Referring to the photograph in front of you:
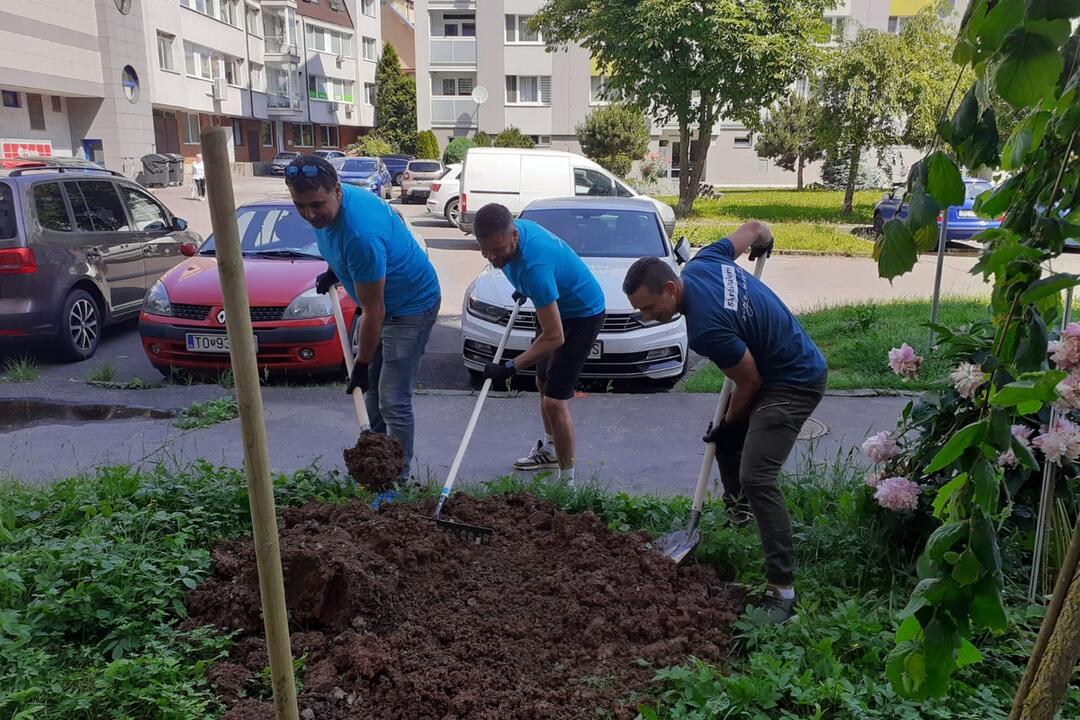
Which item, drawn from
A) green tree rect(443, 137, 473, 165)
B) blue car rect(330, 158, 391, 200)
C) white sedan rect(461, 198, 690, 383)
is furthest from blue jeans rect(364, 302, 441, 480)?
green tree rect(443, 137, 473, 165)

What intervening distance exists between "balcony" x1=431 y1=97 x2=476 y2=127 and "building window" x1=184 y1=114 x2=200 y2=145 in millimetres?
12797

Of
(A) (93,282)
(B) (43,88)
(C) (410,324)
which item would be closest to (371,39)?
(B) (43,88)

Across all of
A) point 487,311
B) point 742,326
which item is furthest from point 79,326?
point 742,326

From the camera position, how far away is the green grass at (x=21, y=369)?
7.88m

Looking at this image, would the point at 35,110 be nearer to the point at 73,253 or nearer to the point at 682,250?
the point at 73,253

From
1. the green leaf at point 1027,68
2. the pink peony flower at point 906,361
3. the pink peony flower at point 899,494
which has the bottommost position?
the pink peony flower at point 899,494

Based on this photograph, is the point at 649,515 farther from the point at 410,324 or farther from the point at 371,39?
the point at 371,39

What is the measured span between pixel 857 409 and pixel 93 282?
25.2ft

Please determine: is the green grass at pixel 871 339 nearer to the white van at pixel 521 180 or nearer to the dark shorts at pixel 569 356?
the dark shorts at pixel 569 356

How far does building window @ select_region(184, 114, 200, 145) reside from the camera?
148 feet

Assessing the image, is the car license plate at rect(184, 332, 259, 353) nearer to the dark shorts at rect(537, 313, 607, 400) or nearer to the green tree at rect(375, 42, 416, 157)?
the dark shorts at rect(537, 313, 607, 400)

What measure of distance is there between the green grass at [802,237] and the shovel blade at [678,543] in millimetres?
12675

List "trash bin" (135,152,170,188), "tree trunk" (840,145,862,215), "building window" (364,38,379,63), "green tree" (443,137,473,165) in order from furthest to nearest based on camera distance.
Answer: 1. "building window" (364,38,379,63)
2. "green tree" (443,137,473,165)
3. "trash bin" (135,152,170,188)
4. "tree trunk" (840,145,862,215)

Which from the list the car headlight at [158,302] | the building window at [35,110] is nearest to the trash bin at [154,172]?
the building window at [35,110]
